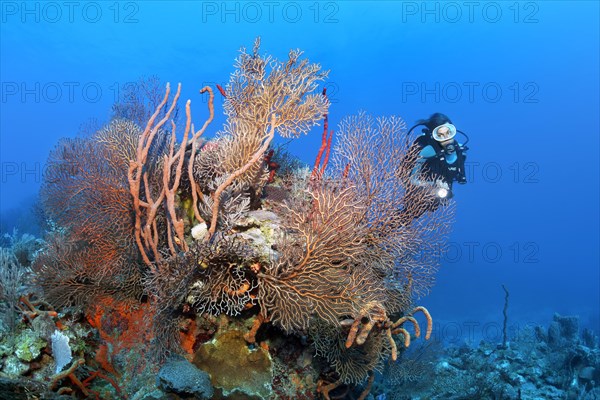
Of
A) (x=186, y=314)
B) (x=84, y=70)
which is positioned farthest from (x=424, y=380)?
(x=84, y=70)

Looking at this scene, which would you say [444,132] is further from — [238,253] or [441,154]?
[238,253]

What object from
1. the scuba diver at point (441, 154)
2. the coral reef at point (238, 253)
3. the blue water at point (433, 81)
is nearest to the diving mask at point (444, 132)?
the scuba diver at point (441, 154)

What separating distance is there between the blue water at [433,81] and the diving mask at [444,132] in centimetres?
2262

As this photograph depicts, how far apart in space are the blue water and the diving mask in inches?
890

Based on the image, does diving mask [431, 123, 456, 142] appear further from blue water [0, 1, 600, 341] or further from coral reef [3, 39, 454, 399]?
blue water [0, 1, 600, 341]

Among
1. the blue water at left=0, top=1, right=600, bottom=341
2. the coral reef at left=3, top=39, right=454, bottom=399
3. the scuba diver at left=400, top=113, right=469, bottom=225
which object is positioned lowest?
the coral reef at left=3, top=39, right=454, bottom=399

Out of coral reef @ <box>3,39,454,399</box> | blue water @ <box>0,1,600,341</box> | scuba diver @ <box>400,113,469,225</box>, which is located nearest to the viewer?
coral reef @ <box>3,39,454,399</box>

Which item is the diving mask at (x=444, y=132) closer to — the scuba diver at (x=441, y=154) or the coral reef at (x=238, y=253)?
the scuba diver at (x=441, y=154)

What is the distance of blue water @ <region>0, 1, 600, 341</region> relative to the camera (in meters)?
57.2

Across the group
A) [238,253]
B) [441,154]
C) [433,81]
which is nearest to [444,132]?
[441,154]

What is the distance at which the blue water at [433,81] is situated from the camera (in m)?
57.2

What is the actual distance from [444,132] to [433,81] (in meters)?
96.5

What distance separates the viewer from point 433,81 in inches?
3595

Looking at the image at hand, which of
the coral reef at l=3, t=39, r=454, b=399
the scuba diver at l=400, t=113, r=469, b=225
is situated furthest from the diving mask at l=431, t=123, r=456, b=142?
the coral reef at l=3, t=39, r=454, b=399
